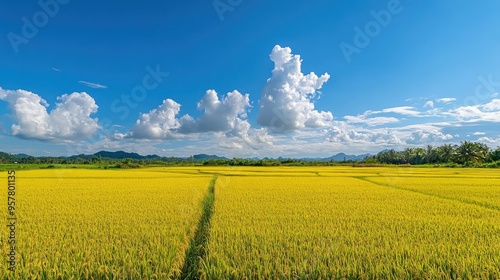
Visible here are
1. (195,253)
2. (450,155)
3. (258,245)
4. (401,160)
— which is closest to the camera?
(258,245)

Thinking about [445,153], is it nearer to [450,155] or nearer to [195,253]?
[450,155]

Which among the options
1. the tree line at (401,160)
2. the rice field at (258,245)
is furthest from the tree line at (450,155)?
the rice field at (258,245)

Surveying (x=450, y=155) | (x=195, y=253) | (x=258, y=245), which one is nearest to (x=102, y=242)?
(x=195, y=253)

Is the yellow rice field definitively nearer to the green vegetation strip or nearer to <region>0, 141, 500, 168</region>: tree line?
the green vegetation strip

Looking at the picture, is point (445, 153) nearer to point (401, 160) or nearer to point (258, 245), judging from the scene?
point (401, 160)

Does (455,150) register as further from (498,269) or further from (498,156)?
(498,269)

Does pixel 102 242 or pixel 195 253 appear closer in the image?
pixel 195 253

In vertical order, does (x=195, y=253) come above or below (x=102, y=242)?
below

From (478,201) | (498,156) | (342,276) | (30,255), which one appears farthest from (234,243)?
(498,156)

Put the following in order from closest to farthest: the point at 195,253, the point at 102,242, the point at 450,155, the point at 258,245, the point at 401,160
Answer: the point at 258,245 < the point at 195,253 < the point at 102,242 < the point at 450,155 < the point at 401,160

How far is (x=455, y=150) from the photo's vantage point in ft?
268

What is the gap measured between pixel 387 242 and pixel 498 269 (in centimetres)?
163

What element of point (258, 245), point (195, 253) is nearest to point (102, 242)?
point (195, 253)

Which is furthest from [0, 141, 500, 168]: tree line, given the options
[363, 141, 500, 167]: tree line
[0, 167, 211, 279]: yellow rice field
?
[0, 167, 211, 279]: yellow rice field
